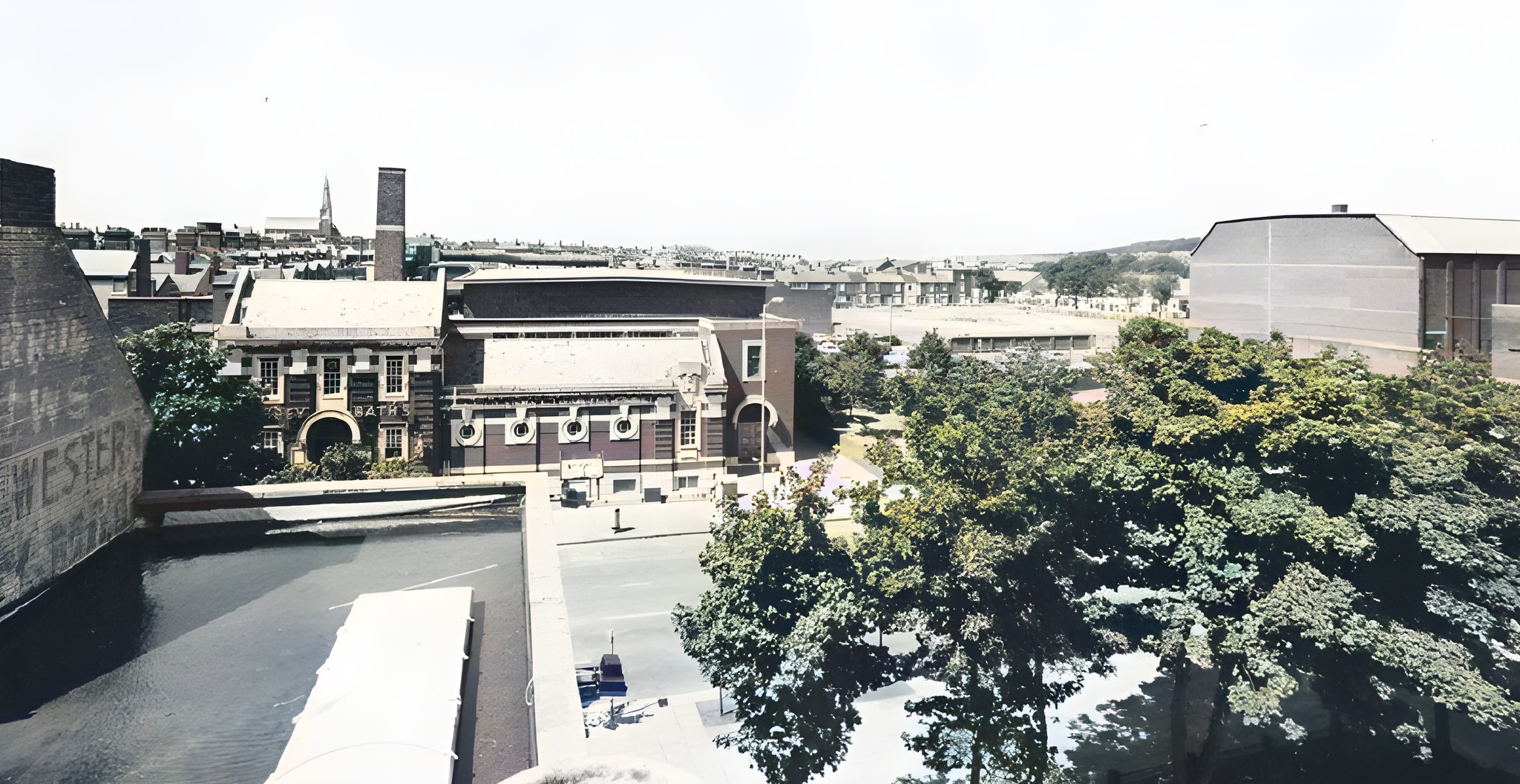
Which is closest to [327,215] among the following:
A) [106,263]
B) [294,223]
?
[294,223]

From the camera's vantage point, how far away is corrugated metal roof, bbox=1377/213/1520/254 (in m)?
40.8

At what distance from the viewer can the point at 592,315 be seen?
171 ft

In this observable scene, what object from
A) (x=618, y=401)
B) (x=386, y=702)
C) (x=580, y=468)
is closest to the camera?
(x=386, y=702)

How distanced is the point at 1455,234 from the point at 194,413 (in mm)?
51530

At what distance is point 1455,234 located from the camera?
42.0m

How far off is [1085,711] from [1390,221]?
32.3m

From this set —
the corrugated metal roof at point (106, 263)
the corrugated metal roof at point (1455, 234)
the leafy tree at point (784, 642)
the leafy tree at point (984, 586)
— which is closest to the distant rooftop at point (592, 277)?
the corrugated metal roof at point (106, 263)

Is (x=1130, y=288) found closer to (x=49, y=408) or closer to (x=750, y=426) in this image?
(x=750, y=426)

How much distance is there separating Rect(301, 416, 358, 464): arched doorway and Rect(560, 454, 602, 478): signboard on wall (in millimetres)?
8205

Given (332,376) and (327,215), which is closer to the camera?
(332,376)

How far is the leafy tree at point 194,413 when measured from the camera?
32312 mm

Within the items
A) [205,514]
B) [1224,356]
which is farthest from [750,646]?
[1224,356]

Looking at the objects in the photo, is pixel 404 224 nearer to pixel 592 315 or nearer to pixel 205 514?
pixel 592 315

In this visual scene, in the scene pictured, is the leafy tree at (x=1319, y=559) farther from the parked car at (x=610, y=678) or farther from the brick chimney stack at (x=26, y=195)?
the brick chimney stack at (x=26, y=195)
